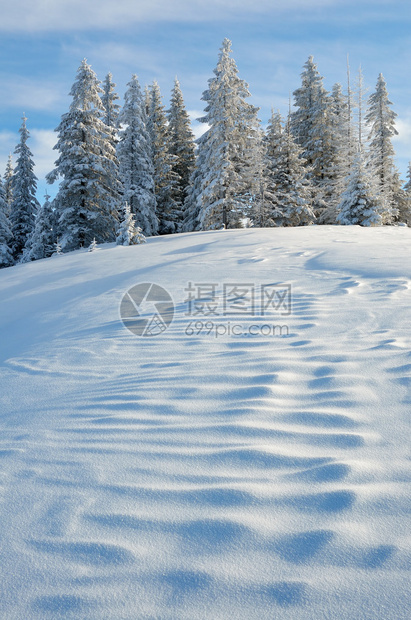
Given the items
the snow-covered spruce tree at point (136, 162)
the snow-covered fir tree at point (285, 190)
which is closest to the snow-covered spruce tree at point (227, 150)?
A: the snow-covered fir tree at point (285, 190)

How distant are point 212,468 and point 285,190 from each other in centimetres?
2290

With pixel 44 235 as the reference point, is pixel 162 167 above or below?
above

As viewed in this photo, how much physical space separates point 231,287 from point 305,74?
2921cm

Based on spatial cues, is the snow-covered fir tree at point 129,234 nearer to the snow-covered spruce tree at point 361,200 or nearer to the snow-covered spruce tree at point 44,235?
the snow-covered spruce tree at point 44,235

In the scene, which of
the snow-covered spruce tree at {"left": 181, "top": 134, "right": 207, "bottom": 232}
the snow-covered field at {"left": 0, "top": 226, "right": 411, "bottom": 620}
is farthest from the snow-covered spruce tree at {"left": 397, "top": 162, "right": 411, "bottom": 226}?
the snow-covered field at {"left": 0, "top": 226, "right": 411, "bottom": 620}

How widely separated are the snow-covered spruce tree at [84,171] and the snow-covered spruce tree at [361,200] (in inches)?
491

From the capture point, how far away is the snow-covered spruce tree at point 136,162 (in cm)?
2441

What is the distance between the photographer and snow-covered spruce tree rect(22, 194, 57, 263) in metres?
21.5

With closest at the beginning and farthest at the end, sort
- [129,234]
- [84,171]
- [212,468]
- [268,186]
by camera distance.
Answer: [212,468] → [129,234] → [84,171] → [268,186]

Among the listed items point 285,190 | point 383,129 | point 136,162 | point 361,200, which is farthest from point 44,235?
point 383,129

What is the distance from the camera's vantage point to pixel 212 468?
2.29m

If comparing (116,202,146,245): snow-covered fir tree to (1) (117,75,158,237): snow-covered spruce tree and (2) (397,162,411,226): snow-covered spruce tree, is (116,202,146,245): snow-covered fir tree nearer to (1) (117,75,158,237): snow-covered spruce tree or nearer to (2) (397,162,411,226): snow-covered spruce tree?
(1) (117,75,158,237): snow-covered spruce tree

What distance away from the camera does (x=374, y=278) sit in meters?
6.44

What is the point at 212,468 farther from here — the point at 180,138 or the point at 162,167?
the point at 180,138
